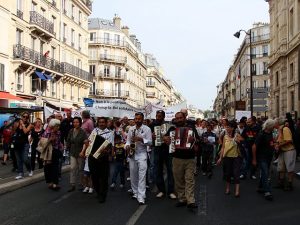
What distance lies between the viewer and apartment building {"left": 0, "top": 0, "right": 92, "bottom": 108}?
3200cm

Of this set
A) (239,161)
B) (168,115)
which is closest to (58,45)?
(168,115)

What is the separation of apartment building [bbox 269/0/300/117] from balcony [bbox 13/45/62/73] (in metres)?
19.2

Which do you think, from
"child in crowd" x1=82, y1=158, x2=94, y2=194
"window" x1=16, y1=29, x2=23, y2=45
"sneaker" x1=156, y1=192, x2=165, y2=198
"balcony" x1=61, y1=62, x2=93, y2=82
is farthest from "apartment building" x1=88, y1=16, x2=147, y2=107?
"sneaker" x1=156, y1=192, x2=165, y2=198

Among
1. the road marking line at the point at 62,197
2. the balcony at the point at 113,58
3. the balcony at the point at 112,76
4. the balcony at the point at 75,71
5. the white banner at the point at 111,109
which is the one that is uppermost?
the balcony at the point at 113,58

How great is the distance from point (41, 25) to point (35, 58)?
301 cm

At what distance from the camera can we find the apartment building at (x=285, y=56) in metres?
32.4

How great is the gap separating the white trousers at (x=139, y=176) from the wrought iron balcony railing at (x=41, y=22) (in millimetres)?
28386

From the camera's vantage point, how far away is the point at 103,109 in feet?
58.8

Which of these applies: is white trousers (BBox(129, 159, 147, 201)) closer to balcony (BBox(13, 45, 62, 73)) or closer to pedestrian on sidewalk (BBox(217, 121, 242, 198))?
pedestrian on sidewalk (BBox(217, 121, 242, 198))

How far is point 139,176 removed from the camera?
29.6ft

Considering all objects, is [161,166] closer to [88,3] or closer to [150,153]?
[150,153]

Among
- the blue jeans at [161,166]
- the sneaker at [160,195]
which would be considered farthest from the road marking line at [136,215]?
the blue jeans at [161,166]

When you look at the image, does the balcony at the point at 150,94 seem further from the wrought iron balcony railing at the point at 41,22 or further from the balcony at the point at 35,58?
the wrought iron balcony railing at the point at 41,22

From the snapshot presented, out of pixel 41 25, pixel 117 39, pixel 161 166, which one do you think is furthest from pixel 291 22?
pixel 117 39
